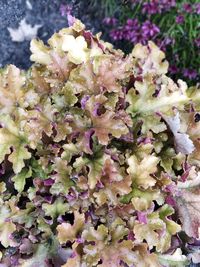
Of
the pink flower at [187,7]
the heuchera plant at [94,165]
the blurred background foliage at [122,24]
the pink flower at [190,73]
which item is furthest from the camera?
the pink flower at [190,73]

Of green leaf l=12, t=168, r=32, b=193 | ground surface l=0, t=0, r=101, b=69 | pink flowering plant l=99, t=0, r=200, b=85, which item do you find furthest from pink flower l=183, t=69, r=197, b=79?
green leaf l=12, t=168, r=32, b=193

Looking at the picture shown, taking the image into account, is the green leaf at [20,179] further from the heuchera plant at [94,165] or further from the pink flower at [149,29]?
the pink flower at [149,29]

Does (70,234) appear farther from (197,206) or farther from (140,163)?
(197,206)

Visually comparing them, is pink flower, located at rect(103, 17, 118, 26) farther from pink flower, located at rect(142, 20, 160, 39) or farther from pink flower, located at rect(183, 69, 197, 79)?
pink flower, located at rect(183, 69, 197, 79)

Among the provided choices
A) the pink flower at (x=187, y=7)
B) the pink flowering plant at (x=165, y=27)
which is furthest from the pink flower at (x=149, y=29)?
the pink flower at (x=187, y=7)

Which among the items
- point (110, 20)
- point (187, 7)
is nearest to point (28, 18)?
point (110, 20)

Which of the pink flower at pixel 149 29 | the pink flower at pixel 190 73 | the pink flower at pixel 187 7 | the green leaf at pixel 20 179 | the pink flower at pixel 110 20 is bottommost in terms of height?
the pink flower at pixel 190 73

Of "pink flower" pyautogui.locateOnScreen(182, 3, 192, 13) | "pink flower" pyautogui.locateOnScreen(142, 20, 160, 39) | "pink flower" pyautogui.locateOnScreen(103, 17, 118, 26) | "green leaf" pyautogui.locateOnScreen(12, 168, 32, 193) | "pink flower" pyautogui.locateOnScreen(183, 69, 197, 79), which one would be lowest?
"pink flower" pyautogui.locateOnScreen(183, 69, 197, 79)
